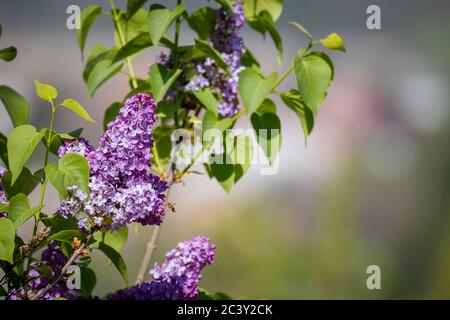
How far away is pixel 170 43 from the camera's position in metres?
1.29

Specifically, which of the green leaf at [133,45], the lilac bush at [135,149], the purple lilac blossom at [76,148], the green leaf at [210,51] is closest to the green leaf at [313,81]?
the lilac bush at [135,149]

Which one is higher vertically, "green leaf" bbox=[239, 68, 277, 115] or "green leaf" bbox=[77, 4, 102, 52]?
"green leaf" bbox=[77, 4, 102, 52]

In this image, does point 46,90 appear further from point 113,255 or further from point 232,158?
point 232,158

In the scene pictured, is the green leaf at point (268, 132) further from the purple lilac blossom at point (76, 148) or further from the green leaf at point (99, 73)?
the purple lilac blossom at point (76, 148)

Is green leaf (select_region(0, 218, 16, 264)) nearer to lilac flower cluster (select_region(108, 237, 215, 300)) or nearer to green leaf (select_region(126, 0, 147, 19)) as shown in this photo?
lilac flower cluster (select_region(108, 237, 215, 300))

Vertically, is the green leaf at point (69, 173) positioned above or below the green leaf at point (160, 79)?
below

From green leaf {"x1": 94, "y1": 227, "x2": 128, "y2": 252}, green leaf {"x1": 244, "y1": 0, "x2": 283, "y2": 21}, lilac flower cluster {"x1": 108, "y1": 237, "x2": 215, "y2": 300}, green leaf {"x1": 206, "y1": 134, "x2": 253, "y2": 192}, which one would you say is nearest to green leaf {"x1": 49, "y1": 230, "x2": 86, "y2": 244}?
lilac flower cluster {"x1": 108, "y1": 237, "x2": 215, "y2": 300}

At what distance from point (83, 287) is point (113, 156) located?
21 centimetres

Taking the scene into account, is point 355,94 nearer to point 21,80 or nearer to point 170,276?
point 21,80

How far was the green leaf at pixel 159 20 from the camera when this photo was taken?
3.78 feet

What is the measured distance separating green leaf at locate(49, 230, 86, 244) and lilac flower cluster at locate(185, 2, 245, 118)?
1.32 ft

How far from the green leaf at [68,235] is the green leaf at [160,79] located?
29cm

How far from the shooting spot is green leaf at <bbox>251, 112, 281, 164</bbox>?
3.99 feet
